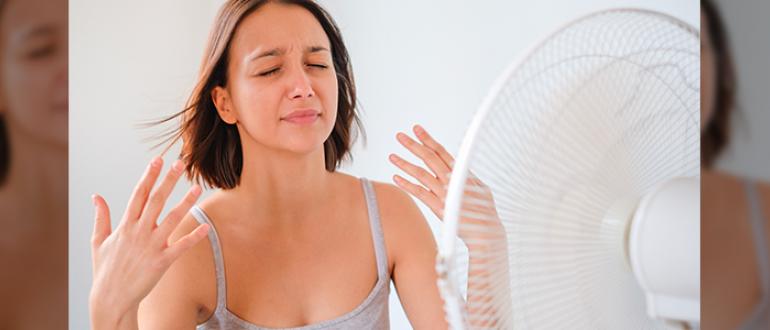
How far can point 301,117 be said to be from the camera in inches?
43.1

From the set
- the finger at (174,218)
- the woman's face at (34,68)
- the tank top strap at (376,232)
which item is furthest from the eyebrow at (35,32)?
the tank top strap at (376,232)

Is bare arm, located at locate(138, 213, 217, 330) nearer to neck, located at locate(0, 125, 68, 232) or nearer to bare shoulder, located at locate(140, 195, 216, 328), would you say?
bare shoulder, located at locate(140, 195, 216, 328)

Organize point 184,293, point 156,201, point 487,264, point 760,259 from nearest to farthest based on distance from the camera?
point 760,259 → point 487,264 → point 156,201 → point 184,293

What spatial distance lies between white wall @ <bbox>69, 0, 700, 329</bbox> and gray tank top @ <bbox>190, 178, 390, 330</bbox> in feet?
2.43

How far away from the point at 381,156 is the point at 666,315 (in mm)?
1620

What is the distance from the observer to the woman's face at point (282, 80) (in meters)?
A: 1.09

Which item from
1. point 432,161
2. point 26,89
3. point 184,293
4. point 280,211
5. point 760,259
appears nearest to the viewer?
point 26,89

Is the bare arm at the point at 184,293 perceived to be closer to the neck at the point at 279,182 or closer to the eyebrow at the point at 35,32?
the neck at the point at 279,182

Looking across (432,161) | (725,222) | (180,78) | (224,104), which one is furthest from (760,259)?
(180,78)

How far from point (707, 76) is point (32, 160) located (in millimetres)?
341

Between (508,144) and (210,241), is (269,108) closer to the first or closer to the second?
(210,241)

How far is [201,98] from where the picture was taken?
1.17m

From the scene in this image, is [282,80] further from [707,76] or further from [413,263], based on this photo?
[707,76]

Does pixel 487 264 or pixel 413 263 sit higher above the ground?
pixel 487 264
